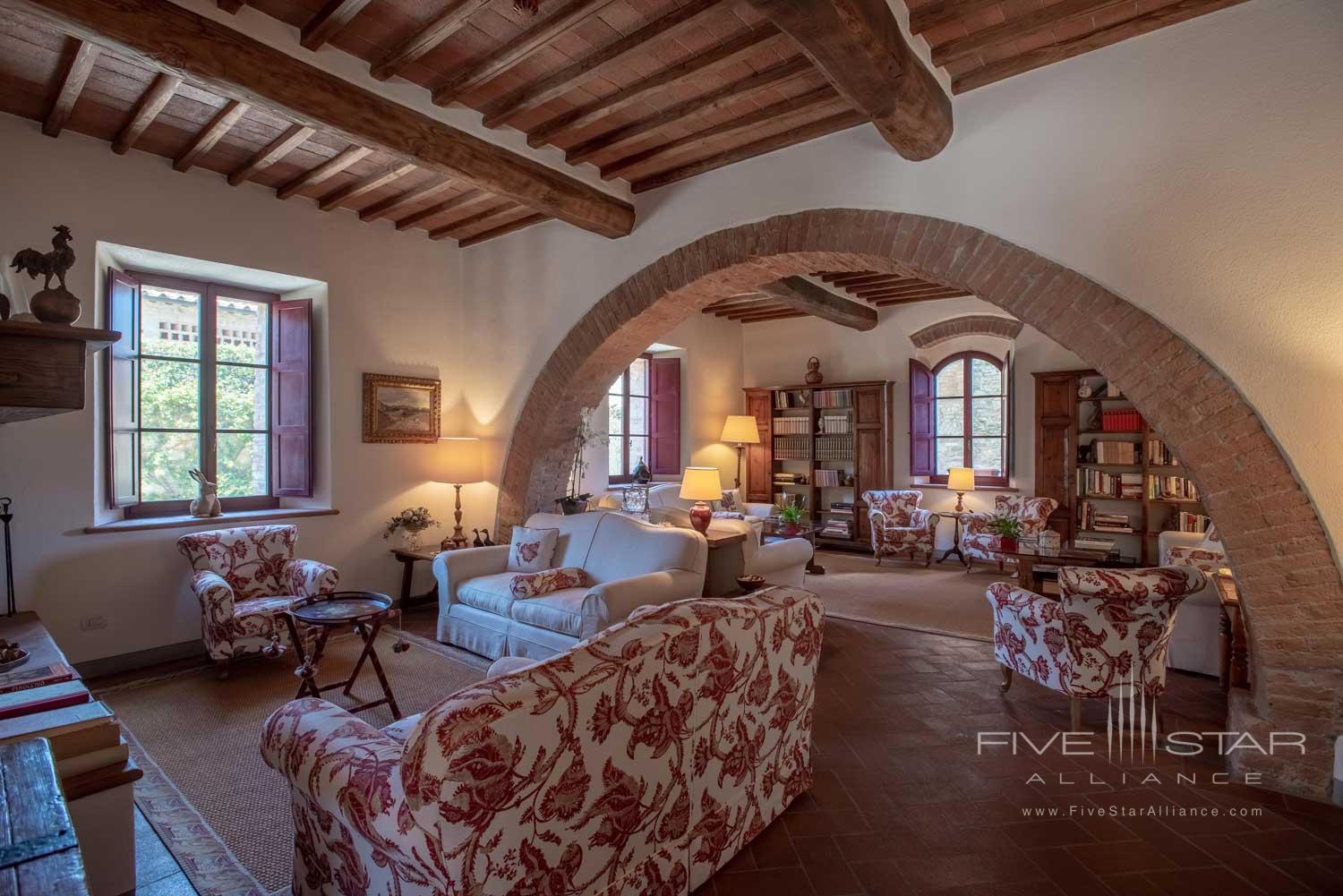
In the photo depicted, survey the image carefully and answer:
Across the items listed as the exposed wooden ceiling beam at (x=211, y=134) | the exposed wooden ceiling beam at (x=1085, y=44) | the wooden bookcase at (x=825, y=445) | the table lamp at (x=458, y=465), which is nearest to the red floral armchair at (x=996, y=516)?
the wooden bookcase at (x=825, y=445)

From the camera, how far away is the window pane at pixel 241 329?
4969 mm

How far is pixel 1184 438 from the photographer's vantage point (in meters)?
2.89

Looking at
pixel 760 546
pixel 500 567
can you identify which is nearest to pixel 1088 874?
pixel 760 546

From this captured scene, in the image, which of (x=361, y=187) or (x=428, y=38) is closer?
(x=428, y=38)

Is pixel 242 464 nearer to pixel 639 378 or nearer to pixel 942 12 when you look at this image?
pixel 639 378

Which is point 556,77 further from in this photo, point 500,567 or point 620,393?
point 620,393

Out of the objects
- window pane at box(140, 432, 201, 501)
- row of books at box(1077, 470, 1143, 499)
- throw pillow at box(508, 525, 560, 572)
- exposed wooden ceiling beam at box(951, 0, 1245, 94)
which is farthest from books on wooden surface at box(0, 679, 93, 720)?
row of books at box(1077, 470, 1143, 499)

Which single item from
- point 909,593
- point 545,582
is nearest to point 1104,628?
point 545,582

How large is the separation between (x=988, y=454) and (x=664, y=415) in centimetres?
402

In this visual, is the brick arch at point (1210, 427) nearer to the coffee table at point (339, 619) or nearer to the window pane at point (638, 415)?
the coffee table at point (339, 619)

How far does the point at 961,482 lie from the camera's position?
25.4ft

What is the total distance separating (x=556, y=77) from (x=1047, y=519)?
665 centimetres

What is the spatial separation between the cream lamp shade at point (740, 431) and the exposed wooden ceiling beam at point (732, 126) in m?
4.58

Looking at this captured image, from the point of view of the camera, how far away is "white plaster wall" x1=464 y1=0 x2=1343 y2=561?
2.64 metres
